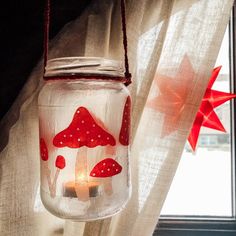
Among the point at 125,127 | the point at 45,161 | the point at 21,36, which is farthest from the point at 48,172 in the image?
the point at 21,36

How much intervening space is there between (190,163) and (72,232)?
53 cm

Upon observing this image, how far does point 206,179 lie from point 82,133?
75 cm

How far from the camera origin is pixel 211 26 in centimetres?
83

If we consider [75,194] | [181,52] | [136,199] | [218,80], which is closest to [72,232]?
[136,199]

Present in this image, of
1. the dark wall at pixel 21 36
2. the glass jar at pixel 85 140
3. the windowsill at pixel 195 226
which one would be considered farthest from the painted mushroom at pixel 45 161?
the windowsill at pixel 195 226

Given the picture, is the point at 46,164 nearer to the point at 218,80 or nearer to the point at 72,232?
the point at 72,232

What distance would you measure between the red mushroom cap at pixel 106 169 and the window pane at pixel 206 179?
1.98 feet

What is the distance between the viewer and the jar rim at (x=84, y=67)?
0.60m

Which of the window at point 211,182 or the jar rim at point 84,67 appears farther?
the window at point 211,182

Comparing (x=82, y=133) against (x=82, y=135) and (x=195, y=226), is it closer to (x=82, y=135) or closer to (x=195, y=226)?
(x=82, y=135)

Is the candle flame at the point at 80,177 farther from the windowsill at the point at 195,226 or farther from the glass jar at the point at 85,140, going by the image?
the windowsill at the point at 195,226

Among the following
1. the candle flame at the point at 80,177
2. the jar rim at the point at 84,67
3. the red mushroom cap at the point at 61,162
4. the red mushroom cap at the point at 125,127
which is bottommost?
the candle flame at the point at 80,177

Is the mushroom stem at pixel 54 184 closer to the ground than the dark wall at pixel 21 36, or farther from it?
closer to the ground

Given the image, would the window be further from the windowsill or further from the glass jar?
the glass jar
